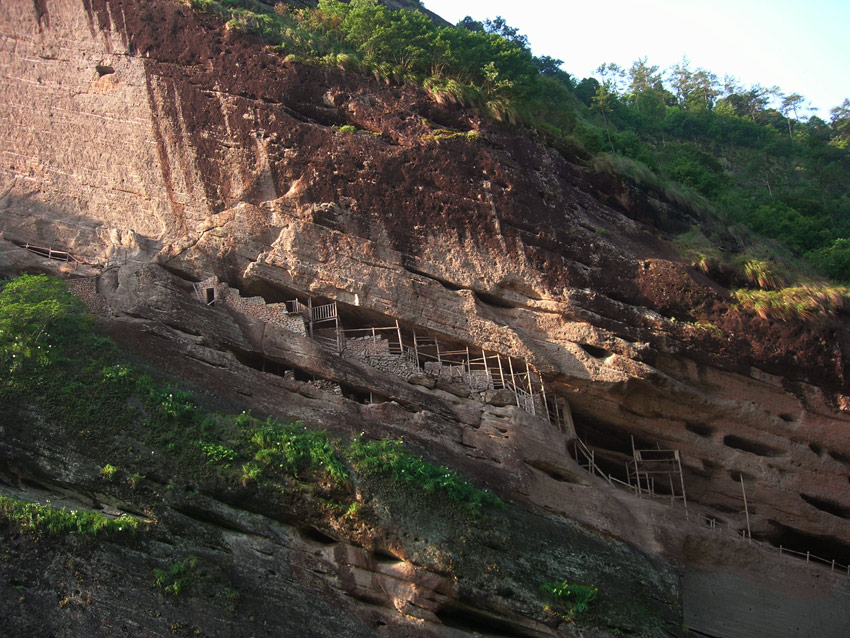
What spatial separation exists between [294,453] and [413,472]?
197 cm

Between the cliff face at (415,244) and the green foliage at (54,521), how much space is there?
5972 mm

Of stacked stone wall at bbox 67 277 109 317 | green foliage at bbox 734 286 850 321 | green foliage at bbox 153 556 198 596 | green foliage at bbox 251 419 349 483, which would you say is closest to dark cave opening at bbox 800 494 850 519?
green foliage at bbox 734 286 850 321

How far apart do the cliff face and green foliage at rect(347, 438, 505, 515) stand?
6.91ft

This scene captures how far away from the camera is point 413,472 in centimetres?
1491

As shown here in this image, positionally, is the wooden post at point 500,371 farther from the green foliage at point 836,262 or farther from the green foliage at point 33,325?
the green foliage at point 836,262

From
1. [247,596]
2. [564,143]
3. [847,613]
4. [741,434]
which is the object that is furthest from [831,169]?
[247,596]

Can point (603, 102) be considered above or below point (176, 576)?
Result: above

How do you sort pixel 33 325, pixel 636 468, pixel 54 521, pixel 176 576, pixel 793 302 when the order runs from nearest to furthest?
pixel 54 521, pixel 176 576, pixel 33 325, pixel 636 468, pixel 793 302

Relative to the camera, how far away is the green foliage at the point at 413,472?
14.7 meters

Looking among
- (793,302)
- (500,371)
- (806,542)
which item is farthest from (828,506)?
(500,371)

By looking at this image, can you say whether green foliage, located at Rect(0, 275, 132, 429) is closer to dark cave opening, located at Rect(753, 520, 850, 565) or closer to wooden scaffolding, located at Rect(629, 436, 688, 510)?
wooden scaffolding, located at Rect(629, 436, 688, 510)

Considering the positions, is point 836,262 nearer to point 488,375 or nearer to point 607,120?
point 488,375

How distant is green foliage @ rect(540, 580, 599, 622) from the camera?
1441cm

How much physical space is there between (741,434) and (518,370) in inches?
205
